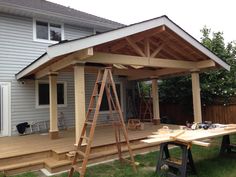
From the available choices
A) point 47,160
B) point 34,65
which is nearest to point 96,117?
point 47,160

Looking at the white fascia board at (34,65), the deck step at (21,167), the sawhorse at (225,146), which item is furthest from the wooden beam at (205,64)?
the deck step at (21,167)

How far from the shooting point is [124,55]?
648 cm

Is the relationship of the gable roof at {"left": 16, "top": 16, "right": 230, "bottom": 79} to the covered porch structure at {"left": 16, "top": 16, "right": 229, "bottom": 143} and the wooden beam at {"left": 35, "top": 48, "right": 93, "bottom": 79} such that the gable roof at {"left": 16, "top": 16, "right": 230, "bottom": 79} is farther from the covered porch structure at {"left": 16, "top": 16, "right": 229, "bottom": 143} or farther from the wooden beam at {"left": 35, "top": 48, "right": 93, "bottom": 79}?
the wooden beam at {"left": 35, "top": 48, "right": 93, "bottom": 79}

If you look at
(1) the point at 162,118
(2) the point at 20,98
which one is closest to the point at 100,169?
(2) the point at 20,98

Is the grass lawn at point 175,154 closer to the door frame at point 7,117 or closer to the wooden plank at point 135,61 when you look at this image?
the wooden plank at point 135,61

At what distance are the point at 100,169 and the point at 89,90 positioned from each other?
5.93 metres

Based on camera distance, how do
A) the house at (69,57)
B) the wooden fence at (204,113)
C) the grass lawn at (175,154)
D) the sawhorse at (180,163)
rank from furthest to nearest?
the wooden fence at (204,113), the house at (69,57), the grass lawn at (175,154), the sawhorse at (180,163)

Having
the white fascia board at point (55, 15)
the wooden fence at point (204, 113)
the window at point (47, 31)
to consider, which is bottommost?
the wooden fence at point (204, 113)

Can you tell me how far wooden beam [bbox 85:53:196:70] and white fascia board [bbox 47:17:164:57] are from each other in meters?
0.52

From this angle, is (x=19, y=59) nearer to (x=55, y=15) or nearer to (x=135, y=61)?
(x=55, y=15)

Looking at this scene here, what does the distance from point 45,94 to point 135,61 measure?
4.85 m

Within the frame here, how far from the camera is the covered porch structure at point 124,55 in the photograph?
563cm

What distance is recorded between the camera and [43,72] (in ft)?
26.8

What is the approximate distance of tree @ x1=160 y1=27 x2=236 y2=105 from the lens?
1074cm
